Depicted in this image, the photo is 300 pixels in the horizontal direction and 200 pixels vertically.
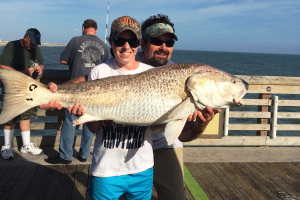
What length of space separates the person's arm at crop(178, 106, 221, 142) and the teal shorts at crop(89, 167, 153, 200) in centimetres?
72

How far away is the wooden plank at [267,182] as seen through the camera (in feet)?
13.0

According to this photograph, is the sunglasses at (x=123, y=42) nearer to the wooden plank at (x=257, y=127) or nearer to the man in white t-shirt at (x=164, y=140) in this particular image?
the man in white t-shirt at (x=164, y=140)

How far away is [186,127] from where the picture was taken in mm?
3123

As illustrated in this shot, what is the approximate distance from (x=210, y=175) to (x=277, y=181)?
3.56ft

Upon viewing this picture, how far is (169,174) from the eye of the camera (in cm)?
312

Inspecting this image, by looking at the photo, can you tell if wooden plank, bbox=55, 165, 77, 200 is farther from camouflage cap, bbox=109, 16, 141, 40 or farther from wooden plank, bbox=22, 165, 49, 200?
camouflage cap, bbox=109, 16, 141, 40

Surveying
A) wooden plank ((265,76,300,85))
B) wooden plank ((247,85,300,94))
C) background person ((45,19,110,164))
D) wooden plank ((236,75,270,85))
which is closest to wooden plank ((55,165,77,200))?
background person ((45,19,110,164))

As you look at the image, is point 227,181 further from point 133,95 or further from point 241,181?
point 133,95

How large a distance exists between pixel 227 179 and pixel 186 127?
1844 millimetres

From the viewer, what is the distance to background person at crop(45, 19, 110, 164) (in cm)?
489

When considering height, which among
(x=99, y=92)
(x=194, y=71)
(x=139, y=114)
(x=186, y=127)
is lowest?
(x=186, y=127)

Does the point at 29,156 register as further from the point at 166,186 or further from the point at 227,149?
the point at 227,149

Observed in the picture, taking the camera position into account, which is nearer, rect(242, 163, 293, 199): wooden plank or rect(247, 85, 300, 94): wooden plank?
rect(242, 163, 293, 199): wooden plank

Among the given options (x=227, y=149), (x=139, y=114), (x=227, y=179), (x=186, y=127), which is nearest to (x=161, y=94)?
(x=139, y=114)
